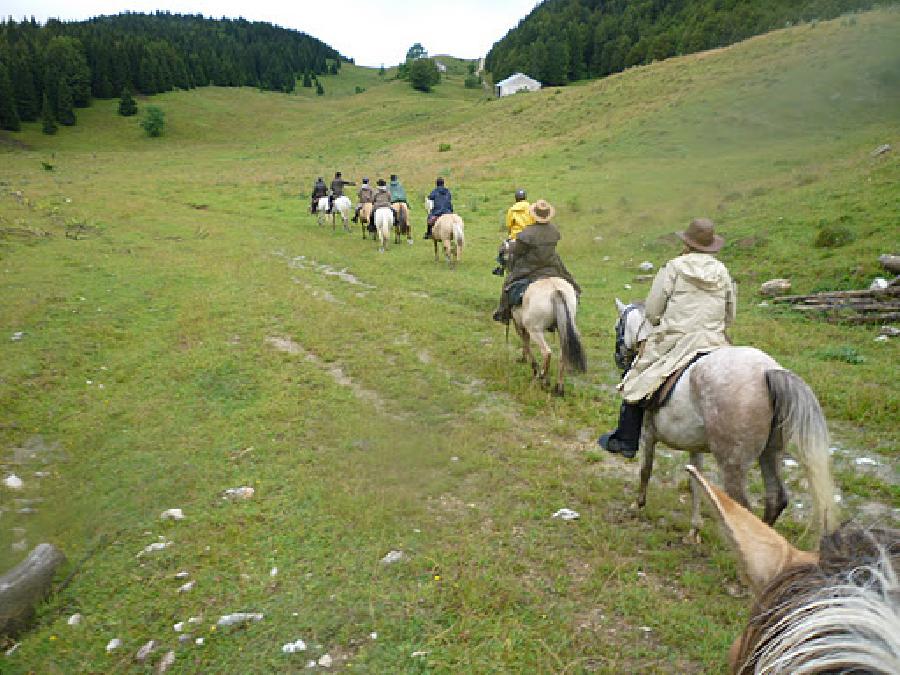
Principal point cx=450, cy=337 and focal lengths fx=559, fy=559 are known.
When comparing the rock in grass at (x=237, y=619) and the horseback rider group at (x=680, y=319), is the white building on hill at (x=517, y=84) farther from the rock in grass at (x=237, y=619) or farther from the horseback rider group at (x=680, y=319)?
the rock in grass at (x=237, y=619)

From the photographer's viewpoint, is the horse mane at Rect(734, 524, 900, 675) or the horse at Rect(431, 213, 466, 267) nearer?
the horse mane at Rect(734, 524, 900, 675)

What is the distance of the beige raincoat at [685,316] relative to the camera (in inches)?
193

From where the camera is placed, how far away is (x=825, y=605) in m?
1.16

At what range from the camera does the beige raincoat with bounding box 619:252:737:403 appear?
4914 mm

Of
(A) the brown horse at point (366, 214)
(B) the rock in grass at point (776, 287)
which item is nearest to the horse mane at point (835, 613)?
(B) the rock in grass at point (776, 287)

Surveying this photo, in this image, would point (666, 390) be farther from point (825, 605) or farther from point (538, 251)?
point (538, 251)

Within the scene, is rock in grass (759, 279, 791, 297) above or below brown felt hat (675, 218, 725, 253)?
below

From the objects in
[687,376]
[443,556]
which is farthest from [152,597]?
[687,376]

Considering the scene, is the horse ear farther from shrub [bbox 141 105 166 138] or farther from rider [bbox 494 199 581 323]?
shrub [bbox 141 105 166 138]

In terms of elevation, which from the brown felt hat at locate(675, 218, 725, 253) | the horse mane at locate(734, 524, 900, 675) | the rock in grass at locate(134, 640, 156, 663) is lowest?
the rock in grass at locate(134, 640, 156, 663)

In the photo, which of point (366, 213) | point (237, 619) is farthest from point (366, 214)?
point (237, 619)

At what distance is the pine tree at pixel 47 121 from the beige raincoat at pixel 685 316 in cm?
7578

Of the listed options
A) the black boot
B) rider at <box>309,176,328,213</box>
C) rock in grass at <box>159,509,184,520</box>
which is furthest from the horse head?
rider at <box>309,176,328,213</box>

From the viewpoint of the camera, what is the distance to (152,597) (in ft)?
15.2
